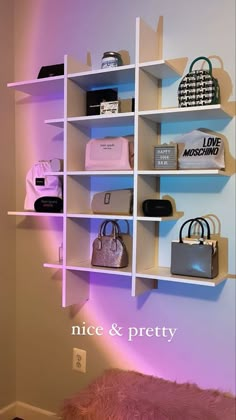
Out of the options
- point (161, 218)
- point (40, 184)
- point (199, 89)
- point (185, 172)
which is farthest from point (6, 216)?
point (199, 89)

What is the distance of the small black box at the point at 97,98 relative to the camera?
1.88 meters

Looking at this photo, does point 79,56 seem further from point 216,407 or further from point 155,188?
point 216,407

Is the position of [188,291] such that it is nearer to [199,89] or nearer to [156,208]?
[156,208]

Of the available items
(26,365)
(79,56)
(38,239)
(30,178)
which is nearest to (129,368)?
Result: (26,365)

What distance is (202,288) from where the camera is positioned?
1.76 meters

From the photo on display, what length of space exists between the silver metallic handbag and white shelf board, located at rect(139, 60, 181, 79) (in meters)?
0.72

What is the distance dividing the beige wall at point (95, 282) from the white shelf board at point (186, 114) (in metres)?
0.09

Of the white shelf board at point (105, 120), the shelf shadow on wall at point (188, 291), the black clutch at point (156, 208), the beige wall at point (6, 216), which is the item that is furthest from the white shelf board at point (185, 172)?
the beige wall at point (6, 216)

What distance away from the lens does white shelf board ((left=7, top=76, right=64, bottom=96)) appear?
6.28 feet

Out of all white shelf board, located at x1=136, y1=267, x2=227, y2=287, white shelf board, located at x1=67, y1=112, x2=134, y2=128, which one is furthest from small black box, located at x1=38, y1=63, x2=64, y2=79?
white shelf board, located at x1=136, y1=267, x2=227, y2=287

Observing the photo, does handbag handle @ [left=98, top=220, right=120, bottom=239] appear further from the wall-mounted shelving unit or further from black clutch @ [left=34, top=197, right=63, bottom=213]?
black clutch @ [left=34, top=197, right=63, bottom=213]

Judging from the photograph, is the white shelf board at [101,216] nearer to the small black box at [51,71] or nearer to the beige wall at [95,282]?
the beige wall at [95,282]

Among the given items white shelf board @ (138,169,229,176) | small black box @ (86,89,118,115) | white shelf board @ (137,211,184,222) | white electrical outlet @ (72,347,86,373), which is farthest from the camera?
white electrical outlet @ (72,347,86,373)

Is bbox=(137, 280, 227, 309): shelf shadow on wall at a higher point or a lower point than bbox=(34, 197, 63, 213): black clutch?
lower
